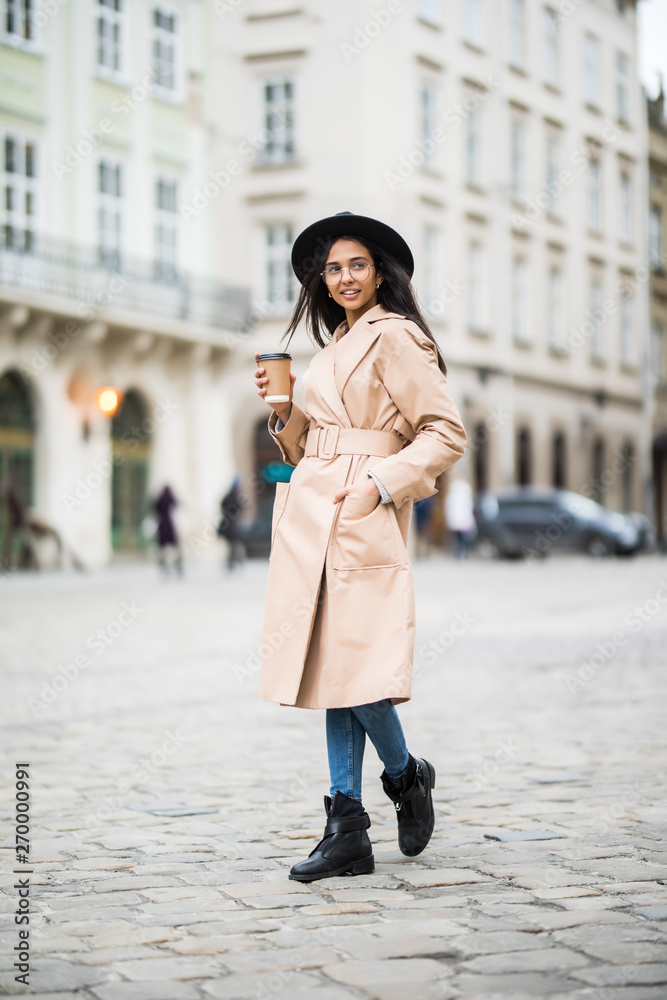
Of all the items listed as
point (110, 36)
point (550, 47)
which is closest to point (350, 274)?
point (110, 36)

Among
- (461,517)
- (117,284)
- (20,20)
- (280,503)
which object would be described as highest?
(20,20)

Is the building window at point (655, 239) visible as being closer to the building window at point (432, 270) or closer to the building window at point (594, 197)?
the building window at point (594, 197)

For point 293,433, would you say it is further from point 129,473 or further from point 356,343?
point 129,473

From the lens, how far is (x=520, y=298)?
39906 mm

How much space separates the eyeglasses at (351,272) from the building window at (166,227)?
24.6m

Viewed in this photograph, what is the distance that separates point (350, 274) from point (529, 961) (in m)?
2.09

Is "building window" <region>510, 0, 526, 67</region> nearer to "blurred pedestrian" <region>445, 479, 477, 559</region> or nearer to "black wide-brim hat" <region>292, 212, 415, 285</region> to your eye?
"blurred pedestrian" <region>445, 479, 477, 559</region>

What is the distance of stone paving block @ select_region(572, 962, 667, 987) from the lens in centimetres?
305

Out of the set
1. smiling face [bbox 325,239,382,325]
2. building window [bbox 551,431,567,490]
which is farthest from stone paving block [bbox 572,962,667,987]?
building window [bbox 551,431,567,490]

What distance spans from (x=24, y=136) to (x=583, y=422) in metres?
20.6

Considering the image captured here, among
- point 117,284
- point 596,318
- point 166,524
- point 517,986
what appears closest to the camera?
point 517,986

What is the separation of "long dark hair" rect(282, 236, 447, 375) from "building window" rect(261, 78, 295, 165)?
103ft

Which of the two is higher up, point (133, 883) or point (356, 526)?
point (356, 526)

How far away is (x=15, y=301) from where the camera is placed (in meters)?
24.2
